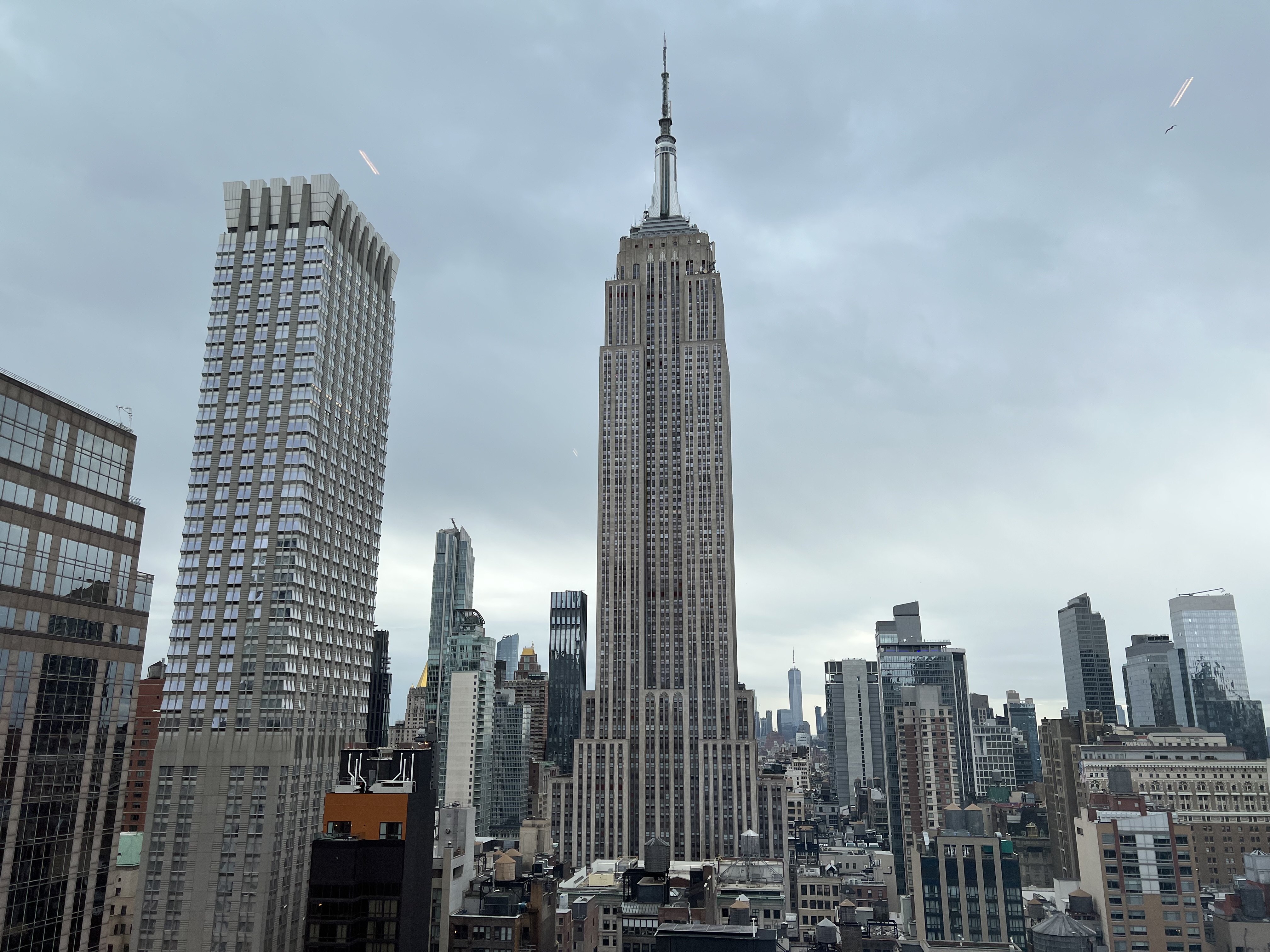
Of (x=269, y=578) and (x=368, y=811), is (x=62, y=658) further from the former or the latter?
(x=269, y=578)

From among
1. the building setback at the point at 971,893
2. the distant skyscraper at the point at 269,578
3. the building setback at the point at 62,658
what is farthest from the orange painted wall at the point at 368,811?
the building setback at the point at 971,893

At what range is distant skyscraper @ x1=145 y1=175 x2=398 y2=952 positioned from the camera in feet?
438

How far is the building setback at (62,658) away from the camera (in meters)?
72.6

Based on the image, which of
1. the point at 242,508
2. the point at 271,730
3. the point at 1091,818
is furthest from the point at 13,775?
the point at 1091,818

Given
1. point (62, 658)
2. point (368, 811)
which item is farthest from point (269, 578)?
point (62, 658)

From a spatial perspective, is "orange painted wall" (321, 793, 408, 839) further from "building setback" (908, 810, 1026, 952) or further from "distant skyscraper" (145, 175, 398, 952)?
"building setback" (908, 810, 1026, 952)

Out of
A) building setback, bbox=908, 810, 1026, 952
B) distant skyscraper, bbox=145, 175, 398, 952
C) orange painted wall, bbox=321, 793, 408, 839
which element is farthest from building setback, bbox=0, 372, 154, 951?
building setback, bbox=908, 810, 1026, 952

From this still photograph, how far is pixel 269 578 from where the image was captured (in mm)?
147500

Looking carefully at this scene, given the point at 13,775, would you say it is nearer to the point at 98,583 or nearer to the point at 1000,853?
the point at 98,583

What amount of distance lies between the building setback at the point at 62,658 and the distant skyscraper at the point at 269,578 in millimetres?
56375

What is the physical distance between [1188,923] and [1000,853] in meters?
44.0

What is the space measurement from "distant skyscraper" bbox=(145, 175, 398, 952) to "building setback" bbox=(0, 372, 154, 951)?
5637 cm

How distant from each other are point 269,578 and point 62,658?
6996cm

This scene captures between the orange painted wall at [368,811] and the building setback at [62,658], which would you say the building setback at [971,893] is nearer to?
the orange painted wall at [368,811]
